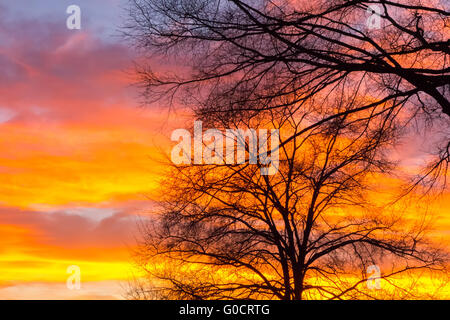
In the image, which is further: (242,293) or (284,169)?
(284,169)

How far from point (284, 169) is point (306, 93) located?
649 centimetres

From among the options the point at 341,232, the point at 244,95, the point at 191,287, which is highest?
the point at 244,95

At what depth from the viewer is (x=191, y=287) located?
552 inches

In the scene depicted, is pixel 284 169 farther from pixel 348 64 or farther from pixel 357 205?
pixel 348 64

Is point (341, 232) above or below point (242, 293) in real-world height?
above

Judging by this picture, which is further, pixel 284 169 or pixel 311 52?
pixel 284 169

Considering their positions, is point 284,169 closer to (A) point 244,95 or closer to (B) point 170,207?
(B) point 170,207
